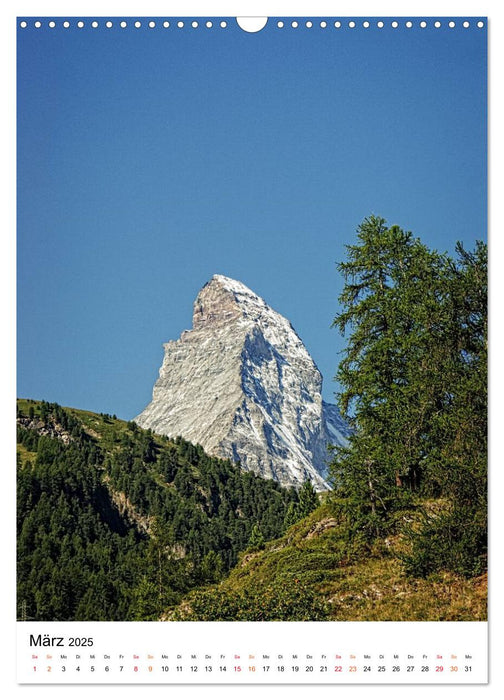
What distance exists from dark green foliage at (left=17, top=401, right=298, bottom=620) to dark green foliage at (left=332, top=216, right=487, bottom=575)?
27.0ft

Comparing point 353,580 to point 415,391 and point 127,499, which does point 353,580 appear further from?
point 127,499

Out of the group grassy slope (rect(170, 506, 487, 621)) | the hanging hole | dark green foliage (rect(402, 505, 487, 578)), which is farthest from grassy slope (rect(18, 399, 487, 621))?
the hanging hole

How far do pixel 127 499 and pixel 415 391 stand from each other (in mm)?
119235

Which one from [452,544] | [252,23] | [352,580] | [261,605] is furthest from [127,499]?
[252,23]

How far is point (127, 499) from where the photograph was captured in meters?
138

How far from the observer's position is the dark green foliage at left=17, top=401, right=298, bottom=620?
64.5 metres

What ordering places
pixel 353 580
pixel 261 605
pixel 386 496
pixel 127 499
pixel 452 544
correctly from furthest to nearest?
pixel 127 499 → pixel 386 496 → pixel 353 580 → pixel 452 544 → pixel 261 605

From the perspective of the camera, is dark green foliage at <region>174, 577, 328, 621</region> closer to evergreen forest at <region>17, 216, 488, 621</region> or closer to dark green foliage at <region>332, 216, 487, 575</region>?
evergreen forest at <region>17, 216, 488, 621</region>

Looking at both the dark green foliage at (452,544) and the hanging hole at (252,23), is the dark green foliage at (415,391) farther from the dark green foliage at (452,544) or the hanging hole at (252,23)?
the hanging hole at (252,23)

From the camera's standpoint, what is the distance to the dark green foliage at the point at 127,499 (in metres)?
64.5
